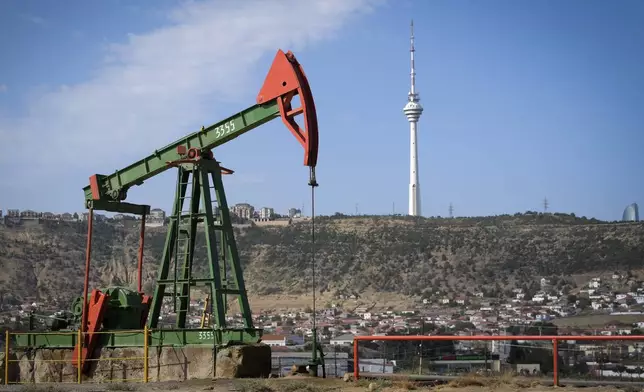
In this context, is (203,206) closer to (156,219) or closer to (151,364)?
(151,364)

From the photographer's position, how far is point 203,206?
23.2 m

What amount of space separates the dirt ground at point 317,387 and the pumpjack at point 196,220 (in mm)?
2068

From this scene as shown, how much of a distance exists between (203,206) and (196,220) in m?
0.74

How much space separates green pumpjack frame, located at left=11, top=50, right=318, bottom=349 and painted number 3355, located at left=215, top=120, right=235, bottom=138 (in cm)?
2

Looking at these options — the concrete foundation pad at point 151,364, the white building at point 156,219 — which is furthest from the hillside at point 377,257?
the concrete foundation pad at point 151,364

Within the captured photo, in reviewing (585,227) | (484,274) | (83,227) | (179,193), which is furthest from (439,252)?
(179,193)

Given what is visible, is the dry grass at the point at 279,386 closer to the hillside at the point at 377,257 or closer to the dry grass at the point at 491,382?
the dry grass at the point at 491,382

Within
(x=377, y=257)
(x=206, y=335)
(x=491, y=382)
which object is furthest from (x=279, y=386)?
(x=377, y=257)

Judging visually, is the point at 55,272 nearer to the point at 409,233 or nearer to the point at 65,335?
the point at 409,233

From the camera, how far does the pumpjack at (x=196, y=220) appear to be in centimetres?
2184

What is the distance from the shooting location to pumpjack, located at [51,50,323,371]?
21844mm

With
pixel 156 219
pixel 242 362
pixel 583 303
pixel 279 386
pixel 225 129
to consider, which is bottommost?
pixel 279 386

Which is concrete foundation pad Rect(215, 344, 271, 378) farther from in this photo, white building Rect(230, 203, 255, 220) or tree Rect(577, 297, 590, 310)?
white building Rect(230, 203, 255, 220)

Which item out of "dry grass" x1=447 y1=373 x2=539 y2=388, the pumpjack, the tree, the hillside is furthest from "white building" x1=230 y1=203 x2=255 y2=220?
"dry grass" x1=447 y1=373 x2=539 y2=388
